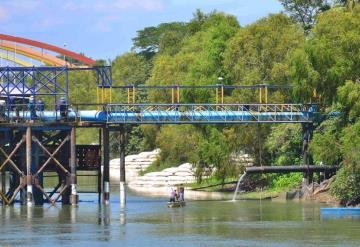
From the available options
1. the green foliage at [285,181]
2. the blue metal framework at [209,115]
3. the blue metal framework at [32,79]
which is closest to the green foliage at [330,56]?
the blue metal framework at [209,115]

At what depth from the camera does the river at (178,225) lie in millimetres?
54500

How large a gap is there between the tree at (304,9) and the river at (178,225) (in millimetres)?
44208

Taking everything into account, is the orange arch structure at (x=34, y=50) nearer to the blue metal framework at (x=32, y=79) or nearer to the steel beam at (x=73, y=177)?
the blue metal framework at (x=32, y=79)

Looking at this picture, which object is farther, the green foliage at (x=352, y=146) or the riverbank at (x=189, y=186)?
the riverbank at (x=189, y=186)

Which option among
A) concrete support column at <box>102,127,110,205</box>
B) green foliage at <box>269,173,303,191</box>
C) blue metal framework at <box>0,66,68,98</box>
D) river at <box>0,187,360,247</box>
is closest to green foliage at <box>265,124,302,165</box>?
green foliage at <box>269,173,303,191</box>

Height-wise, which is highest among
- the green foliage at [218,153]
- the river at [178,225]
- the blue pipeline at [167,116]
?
the blue pipeline at [167,116]

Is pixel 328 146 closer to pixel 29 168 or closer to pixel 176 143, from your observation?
pixel 29 168

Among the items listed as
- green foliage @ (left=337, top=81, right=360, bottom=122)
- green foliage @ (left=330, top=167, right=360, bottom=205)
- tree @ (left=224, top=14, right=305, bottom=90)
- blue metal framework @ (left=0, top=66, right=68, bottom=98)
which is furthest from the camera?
tree @ (left=224, top=14, right=305, bottom=90)

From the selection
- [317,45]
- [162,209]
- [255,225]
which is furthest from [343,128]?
[255,225]

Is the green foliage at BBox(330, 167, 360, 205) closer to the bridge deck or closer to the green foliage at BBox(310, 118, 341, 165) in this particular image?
the green foliage at BBox(310, 118, 341, 165)

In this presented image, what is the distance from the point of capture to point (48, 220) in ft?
222

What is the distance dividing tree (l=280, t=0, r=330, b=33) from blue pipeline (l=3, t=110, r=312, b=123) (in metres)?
35.5

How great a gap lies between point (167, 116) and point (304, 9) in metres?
42.2

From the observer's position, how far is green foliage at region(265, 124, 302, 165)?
9788 centimetres
